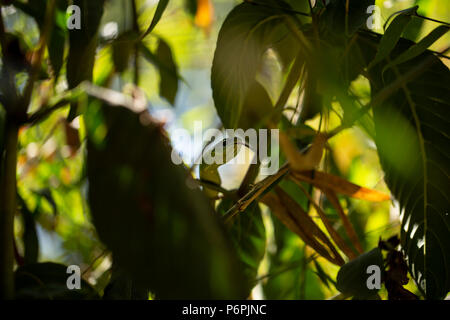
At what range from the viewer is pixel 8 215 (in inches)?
11.8

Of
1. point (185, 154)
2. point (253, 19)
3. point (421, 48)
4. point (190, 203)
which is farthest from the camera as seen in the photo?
point (185, 154)

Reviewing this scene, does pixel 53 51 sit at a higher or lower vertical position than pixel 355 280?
higher

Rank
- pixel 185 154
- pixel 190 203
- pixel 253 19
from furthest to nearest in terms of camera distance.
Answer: pixel 185 154, pixel 253 19, pixel 190 203

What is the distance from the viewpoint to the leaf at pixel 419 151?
17.0 inches

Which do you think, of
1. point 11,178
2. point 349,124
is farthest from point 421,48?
point 11,178

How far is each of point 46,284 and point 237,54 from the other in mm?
260

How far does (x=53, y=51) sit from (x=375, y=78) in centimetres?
30

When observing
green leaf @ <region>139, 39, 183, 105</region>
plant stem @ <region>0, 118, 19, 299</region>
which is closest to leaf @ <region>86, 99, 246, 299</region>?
plant stem @ <region>0, 118, 19, 299</region>

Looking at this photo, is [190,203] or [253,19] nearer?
[190,203]

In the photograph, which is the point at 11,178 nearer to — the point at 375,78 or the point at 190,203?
the point at 190,203

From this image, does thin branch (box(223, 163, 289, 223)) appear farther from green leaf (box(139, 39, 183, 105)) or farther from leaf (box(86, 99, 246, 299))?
green leaf (box(139, 39, 183, 105))

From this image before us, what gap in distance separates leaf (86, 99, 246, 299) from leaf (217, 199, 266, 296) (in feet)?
1.04

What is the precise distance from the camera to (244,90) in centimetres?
45
